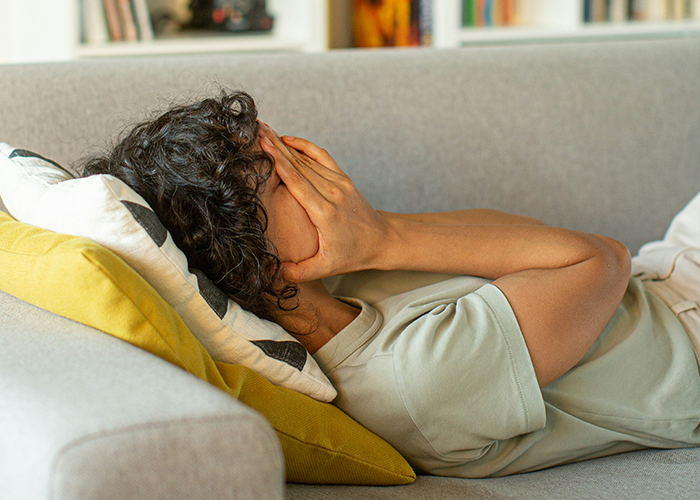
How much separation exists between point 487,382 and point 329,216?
0.95 feet

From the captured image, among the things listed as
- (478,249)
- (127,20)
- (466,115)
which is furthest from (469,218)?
(127,20)

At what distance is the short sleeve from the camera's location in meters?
0.69

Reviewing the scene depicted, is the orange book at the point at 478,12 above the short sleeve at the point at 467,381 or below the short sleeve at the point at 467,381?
above

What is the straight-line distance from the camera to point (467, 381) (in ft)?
2.31

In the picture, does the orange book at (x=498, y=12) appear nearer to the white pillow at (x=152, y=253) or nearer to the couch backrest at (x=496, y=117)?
the couch backrest at (x=496, y=117)

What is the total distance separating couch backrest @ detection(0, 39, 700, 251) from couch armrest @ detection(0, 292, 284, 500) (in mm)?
813

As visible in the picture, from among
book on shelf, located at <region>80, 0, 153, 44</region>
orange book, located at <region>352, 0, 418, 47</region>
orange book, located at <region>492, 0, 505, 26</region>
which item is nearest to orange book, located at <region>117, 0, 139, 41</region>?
book on shelf, located at <region>80, 0, 153, 44</region>

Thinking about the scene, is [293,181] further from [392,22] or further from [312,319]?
[392,22]

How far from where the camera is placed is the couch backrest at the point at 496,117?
3.93ft

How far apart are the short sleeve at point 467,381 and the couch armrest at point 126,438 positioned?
30 centimetres

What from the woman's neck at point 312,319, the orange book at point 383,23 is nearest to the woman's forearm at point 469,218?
the woman's neck at point 312,319

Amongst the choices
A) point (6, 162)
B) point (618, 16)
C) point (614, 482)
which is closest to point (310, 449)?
point (614, 482)

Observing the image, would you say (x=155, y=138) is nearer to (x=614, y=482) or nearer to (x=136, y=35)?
(x=614, y=482)

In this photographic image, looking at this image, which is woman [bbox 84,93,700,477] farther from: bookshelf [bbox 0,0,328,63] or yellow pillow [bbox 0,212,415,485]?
bookshelf [bbox 0,0,328,63]
